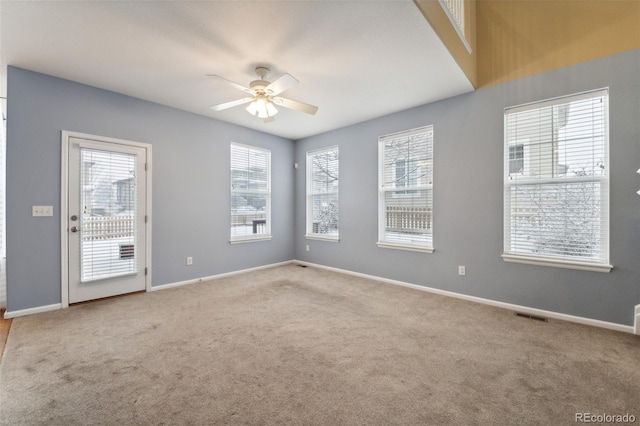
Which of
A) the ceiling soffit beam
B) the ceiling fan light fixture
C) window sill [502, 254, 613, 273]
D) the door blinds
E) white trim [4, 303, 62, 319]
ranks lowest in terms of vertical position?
white trim [4, 303, 62, 319]

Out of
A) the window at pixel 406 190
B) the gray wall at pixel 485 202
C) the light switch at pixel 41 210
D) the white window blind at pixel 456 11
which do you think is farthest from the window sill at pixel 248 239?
the white window blind at pixel 456 11

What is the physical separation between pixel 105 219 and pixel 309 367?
10.7ft

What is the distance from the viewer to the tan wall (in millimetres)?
2641

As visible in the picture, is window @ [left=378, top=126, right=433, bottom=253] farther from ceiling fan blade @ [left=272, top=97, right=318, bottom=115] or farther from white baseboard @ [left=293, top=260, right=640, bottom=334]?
ceiling fan blade @ [left=272, top=97, right=318, bottom=115]

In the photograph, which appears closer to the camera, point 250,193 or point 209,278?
point 209,278

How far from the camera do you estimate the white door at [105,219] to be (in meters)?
3.33

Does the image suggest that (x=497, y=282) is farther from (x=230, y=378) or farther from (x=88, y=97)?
(x=88, y=97)

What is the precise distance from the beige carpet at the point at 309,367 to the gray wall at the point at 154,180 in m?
0.76

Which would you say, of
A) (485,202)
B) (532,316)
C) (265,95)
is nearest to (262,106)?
(265,95)

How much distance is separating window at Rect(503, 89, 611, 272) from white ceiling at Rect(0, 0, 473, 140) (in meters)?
0.97

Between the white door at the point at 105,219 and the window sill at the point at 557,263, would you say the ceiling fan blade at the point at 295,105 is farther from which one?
the window sill at the point at 557,263

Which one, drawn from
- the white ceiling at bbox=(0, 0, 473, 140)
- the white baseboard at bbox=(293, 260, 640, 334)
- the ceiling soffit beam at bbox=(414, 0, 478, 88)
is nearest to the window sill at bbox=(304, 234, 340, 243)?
the white baseboard at bbox=(293, 260, 640, 334)

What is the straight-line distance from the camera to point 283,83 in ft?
8.66

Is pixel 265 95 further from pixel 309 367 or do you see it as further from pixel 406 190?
pixel 309 367
